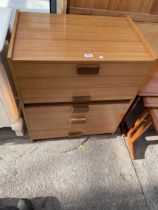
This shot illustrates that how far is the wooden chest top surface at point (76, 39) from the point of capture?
680 mm

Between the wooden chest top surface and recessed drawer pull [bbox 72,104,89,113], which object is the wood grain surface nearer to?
the wooden chest top surface

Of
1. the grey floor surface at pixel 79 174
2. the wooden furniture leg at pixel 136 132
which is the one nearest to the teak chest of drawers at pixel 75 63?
the wooden furniture leg at pixel 136 132

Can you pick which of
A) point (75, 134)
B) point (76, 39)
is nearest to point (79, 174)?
point (75, 134)

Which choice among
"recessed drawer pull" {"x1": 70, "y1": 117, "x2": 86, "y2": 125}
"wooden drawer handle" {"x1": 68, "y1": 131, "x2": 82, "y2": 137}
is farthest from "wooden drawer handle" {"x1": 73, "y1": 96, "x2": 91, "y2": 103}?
"wooden drawer handle" {"x1": 68, "y1": 131, "x2": 82, "y2": 137}

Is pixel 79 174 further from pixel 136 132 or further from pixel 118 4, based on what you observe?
pixel 118 4

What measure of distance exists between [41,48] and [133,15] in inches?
23.8

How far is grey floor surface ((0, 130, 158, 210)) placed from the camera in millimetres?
1046

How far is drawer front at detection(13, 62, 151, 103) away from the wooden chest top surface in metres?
0.03

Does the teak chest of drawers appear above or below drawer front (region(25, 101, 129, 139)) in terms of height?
above

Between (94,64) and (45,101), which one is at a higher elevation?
(94,64)

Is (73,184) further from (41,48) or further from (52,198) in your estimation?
(41,48)

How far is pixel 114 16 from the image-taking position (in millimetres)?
979

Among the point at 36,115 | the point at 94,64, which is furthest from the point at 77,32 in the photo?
the point at 36,115

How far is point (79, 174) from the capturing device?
44.7 inches
